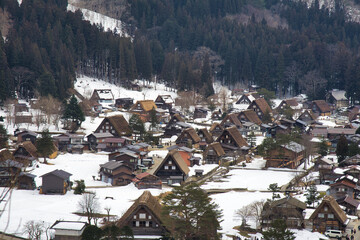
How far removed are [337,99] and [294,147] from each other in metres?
36.0

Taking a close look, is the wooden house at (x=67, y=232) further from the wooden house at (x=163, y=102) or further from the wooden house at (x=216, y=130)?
the wooden house at (x=163, y=102)

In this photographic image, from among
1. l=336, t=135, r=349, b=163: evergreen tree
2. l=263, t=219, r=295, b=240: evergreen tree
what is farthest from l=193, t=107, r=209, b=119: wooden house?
l=263, t=219, r=295, b=240: evergreen tree

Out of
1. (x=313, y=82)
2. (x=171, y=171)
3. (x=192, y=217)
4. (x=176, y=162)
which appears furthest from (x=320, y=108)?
(x=192, y=217)

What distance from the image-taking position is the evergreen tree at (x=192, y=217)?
93.0ft

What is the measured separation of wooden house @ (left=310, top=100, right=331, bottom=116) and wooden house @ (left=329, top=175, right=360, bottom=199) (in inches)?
1530

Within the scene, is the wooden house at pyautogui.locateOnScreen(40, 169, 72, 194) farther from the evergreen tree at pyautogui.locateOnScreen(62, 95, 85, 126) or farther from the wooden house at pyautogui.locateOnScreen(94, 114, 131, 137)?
the evergreen tree at pyautogui.locateOnScreen(62, 95, 85, 126)

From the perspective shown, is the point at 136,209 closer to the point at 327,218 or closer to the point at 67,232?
the point at 67,232

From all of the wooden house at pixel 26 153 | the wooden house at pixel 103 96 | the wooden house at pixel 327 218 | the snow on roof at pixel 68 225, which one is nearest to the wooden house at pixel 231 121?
the wooden house at pixel 103 96

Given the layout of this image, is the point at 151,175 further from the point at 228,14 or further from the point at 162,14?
the point at 228,14

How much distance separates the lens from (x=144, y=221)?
31.2 meters

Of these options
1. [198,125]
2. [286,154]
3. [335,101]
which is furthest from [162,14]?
[286,154]

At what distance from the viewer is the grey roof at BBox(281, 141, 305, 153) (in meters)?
49.6

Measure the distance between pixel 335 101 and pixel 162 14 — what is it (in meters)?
47.4

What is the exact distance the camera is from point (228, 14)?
5276 inches
